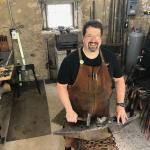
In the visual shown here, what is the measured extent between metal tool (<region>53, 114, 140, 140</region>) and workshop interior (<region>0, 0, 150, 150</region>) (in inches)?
44.1

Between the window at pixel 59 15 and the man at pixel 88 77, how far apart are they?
224cm

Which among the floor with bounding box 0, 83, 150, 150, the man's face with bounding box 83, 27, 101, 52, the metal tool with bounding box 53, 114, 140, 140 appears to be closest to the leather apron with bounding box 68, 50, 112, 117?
the man's face with bounding box 83, 27, 101, 52

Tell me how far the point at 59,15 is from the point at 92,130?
278 centimetres

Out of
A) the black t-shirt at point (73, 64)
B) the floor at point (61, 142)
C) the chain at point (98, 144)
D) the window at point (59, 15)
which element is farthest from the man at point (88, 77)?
the window at point (59, 15)

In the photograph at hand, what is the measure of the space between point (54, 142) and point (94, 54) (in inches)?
56.2

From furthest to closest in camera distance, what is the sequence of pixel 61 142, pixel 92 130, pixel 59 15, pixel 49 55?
1. pixel 49 55
2. pixel 59 15
3. pixel 61 142
4. pixel 92 130

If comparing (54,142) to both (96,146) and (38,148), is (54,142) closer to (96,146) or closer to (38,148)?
(38,148)

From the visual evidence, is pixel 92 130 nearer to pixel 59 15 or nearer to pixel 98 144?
pixel 98 144

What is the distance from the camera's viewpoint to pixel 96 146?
1.73 m

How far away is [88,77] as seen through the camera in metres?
1.95

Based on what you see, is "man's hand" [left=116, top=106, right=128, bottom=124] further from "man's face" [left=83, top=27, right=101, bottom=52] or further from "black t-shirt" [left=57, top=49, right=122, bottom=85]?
"man's face" [left=83, top=27, right=101, bottom=52]

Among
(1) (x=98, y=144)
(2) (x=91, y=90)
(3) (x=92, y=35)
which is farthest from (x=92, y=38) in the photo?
(1) (x=98, y=144)

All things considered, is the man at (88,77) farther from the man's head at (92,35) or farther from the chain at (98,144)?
the chain at (98,144)

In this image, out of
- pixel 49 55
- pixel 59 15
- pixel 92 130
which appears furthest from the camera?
pixel 49 55
